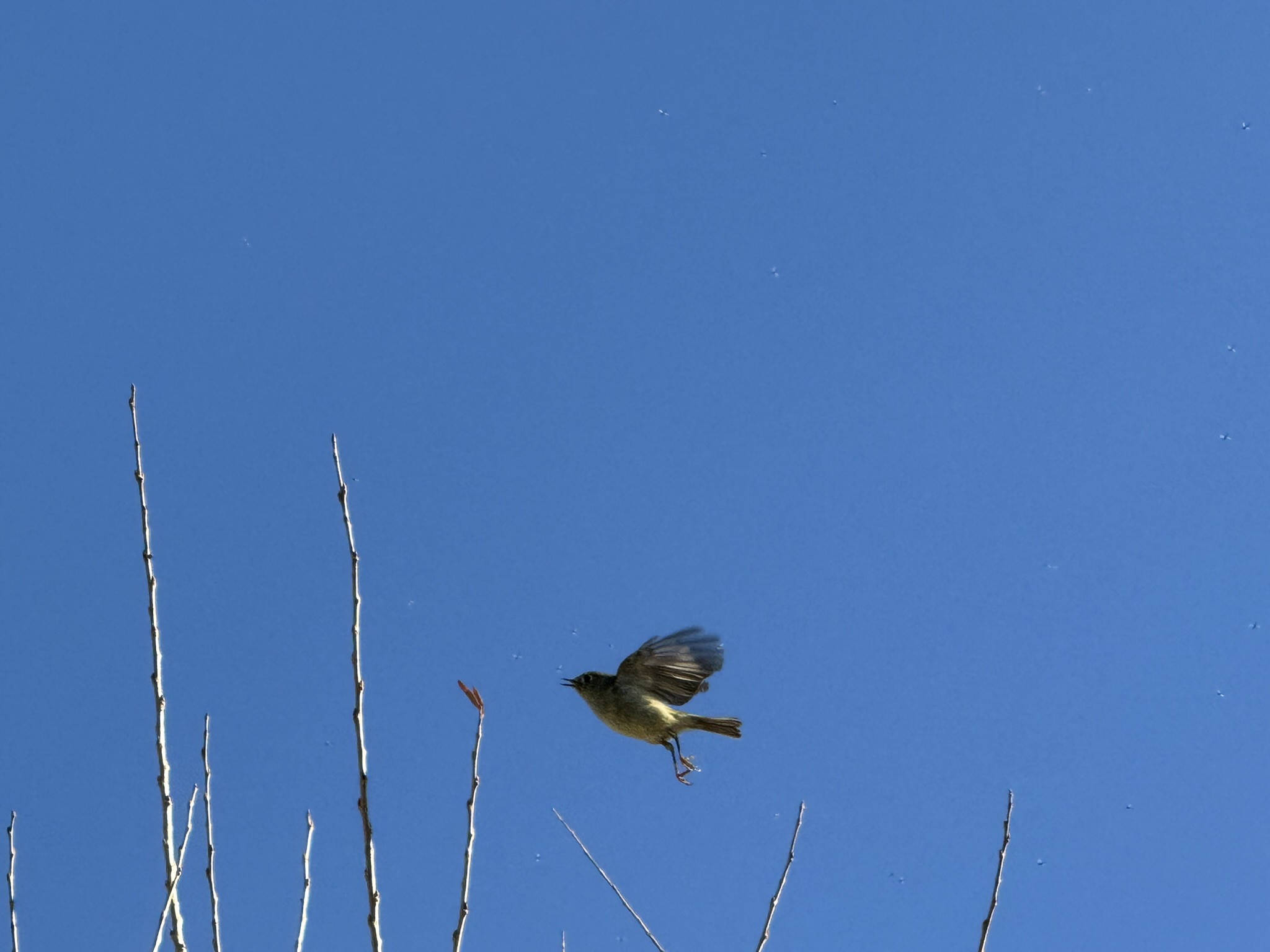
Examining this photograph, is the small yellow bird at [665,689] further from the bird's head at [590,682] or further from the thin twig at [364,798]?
the thin twig at [364,798]

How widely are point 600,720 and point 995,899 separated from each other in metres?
2.96

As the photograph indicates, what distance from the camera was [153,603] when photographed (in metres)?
2.97

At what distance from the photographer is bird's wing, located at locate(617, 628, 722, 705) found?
5660 mm

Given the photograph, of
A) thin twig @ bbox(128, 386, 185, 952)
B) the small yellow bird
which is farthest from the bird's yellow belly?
thin twig @ bbox(128, 386, 185, 952)

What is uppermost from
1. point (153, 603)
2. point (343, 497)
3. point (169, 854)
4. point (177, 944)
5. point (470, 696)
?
point (343, 497)

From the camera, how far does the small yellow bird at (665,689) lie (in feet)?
18.6

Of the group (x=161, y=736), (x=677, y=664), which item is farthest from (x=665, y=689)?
(x=161, y=736)

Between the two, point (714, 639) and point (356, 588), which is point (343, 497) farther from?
point (714, 639)

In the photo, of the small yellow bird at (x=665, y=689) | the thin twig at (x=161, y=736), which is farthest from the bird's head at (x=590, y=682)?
the thin twig at (x=161, y=736)

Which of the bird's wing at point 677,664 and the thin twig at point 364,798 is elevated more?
the bird's wing at point 677,664

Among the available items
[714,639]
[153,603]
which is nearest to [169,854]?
[153,603]

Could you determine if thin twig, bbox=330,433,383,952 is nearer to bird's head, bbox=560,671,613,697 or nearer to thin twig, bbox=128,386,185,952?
thin twig, bbox=128,386,185,952

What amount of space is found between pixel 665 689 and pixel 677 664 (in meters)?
0.12

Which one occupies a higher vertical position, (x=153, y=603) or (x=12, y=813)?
(x=153, y=603)
